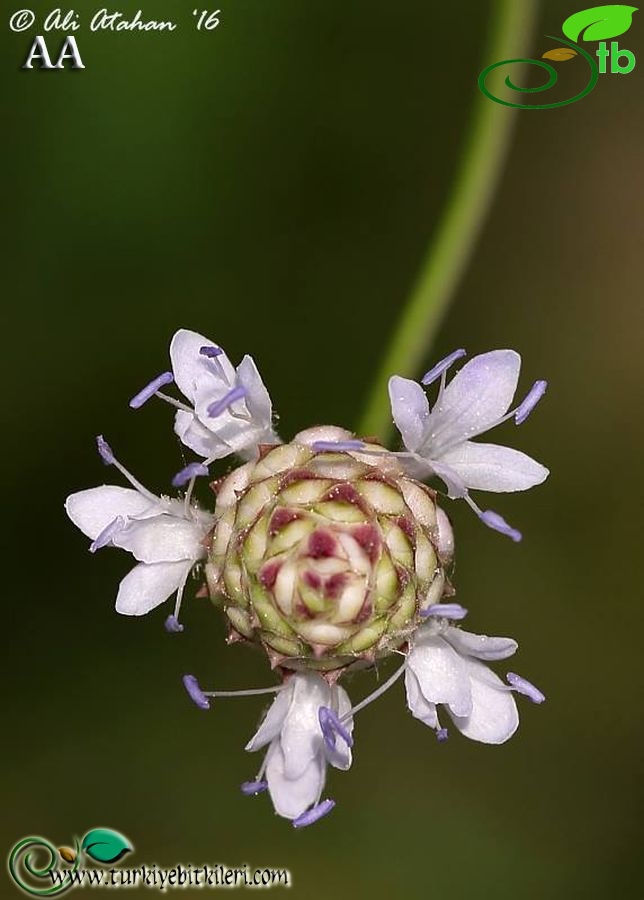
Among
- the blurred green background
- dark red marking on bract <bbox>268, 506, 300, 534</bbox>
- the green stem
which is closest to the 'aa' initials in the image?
the blurred green background

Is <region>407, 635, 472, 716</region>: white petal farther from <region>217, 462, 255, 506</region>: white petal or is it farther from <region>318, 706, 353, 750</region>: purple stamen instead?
<region>217, 462, 255, 506</region>: white petal

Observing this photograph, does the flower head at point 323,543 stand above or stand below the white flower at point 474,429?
below

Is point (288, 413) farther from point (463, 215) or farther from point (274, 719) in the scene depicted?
point (274, 719)

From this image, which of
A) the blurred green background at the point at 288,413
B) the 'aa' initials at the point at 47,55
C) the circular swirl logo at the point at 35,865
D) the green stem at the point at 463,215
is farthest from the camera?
the blurred green background at the point at 288,413

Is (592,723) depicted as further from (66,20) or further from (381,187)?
(66,20)

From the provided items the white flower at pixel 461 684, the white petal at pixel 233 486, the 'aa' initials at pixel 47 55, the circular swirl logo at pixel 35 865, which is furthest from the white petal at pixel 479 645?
the 'aa' initials at pixel 47 55

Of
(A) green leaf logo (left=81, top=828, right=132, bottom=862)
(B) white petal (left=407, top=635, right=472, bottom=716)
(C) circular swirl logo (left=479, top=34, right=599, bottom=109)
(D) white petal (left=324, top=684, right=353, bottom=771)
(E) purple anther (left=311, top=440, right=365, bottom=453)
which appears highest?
(C) circular swirl logo (left=479, top=34, right=599, bottom=109)

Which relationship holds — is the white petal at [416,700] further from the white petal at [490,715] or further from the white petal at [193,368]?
the white petal at [193,368]
